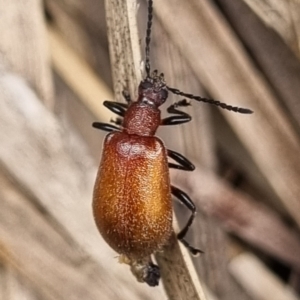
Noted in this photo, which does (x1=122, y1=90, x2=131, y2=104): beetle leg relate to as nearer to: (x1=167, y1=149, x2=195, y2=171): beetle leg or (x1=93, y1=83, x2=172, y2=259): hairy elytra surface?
(x1=93, y1=83, x2=172, y2=259): hairy elytra surface

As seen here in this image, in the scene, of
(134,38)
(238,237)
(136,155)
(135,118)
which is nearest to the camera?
(134,38)

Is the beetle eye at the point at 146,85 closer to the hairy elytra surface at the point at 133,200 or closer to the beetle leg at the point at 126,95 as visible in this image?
the beetle leg at the point at 126,95

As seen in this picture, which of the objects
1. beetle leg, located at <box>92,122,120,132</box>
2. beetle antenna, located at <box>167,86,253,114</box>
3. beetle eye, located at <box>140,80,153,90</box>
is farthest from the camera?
beetle leg, located at <box>92,122,120,132</box>

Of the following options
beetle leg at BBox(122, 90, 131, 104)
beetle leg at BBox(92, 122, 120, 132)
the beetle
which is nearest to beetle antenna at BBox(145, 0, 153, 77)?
the beetle

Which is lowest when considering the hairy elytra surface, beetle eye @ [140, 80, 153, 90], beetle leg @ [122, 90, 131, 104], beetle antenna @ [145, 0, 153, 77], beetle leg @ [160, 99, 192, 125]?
the hairy elytra surface

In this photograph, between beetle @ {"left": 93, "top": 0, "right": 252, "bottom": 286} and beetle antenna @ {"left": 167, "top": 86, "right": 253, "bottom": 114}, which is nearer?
beetle @ {"left": 93, "top": 0, "right": 252, "bottom": 286}

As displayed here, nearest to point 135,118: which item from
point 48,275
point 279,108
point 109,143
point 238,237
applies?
point 109,143

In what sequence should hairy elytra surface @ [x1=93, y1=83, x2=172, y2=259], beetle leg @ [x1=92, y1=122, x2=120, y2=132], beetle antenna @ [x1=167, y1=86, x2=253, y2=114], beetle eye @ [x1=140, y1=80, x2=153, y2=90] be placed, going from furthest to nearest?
beetle leg @ [x1=92, y1=122, x2=120, y2=132] → beetle antenna @ [x1=167, y1=86, x2=253, y2=114] → beetle eye @ [x1=140, y1=80, x2=153, y2=90] → hairy elytra surface @ [x1=93, y1=83, x2=172, y2=259]

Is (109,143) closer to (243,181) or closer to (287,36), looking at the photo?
(287,36)
